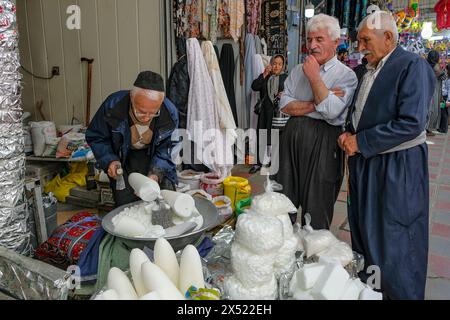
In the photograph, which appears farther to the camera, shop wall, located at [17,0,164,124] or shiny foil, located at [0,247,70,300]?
shop wall, located at [17,0,164,124]

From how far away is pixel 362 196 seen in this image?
1.78m

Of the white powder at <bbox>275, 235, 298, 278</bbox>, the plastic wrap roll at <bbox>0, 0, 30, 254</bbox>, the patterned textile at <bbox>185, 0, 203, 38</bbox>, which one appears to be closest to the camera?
the white powder at <bbox>275, 235, 298, 278</bbox>

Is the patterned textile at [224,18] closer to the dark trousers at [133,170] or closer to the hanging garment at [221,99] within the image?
the hanging garment at [221,99]

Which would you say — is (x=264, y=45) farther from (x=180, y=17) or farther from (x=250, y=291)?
(x=250, y=291)

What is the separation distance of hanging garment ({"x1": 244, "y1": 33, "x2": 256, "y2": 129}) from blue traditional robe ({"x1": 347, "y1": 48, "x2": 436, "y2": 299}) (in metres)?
3.00

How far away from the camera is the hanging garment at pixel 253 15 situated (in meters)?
4.36

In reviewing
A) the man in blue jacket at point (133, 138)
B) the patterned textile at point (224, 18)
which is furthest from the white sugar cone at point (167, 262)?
the patterned textile at point (224, 18)

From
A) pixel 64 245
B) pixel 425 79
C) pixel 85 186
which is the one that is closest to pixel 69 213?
pixel 85 186

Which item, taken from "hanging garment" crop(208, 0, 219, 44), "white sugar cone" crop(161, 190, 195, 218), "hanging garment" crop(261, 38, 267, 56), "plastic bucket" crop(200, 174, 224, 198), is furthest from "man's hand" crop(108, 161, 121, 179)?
"hanging garment" crop(261, 38, 267, 56)

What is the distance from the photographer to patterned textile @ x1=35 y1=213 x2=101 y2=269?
1816 millimetres

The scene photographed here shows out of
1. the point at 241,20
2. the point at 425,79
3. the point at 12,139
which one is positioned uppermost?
the point at 241,20

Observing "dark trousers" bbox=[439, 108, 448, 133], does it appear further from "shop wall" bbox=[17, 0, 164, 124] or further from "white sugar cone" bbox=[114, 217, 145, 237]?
"white sugar cone" bbox=[114, 217, 145, 237]
